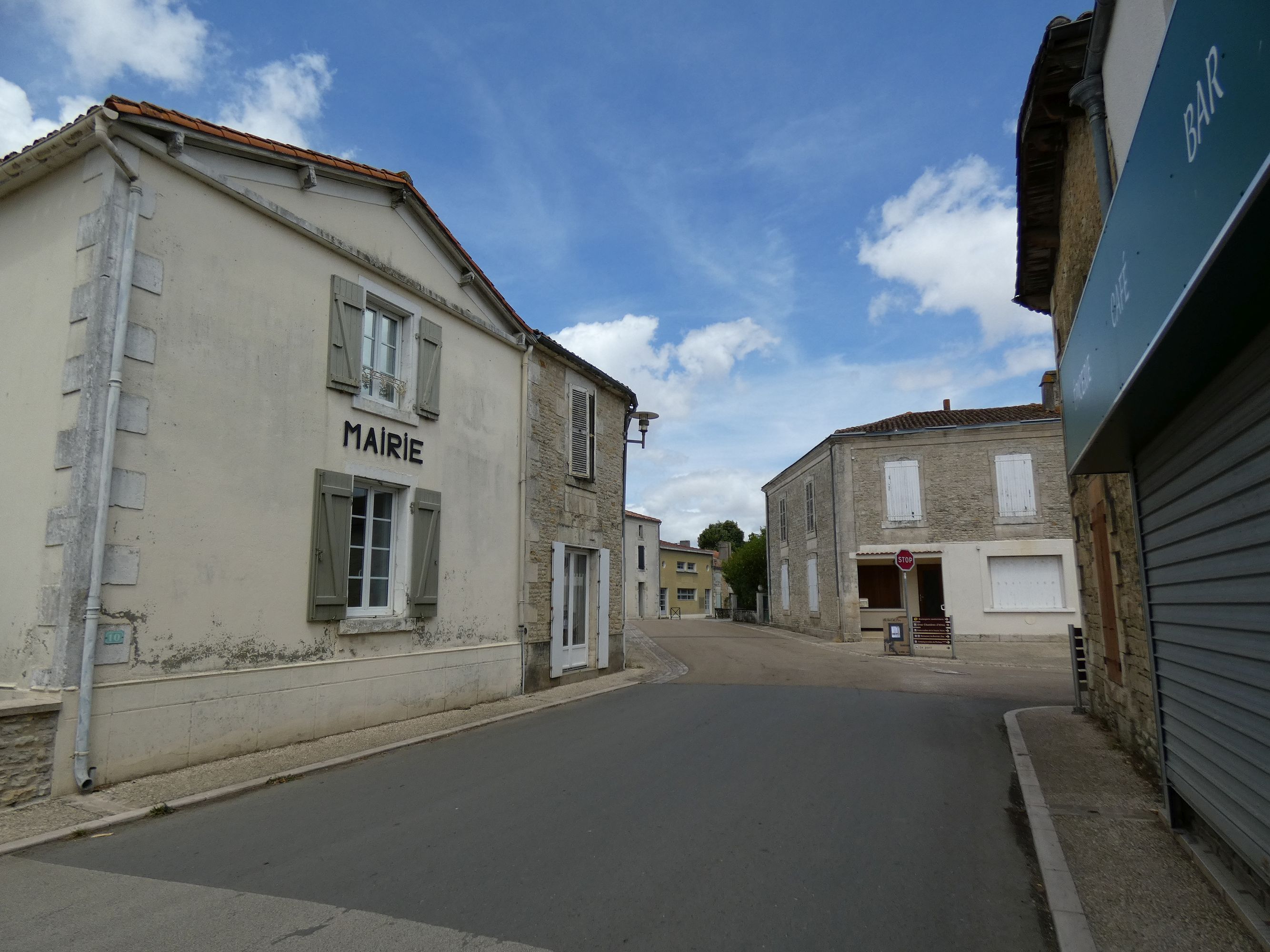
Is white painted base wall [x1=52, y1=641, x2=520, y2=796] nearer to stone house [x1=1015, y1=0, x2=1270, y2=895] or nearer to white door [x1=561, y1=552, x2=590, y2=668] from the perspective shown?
white door [x1=561, y1=552, x2=590, y2=668]

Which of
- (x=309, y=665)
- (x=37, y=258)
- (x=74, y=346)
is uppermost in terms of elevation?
(x=37, y=258)

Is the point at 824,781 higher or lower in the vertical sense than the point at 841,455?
lower

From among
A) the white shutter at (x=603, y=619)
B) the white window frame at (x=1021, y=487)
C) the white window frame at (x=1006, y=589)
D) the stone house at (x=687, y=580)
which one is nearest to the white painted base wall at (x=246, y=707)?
the white shutter at (x=603, y=619)

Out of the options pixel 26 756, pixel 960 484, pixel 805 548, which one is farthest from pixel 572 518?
pixel 805 548

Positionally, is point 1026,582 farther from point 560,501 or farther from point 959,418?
point 560,501

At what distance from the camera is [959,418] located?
81.7 feet

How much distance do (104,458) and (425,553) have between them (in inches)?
156

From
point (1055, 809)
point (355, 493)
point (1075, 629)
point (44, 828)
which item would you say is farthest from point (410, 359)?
point (1075, 629)

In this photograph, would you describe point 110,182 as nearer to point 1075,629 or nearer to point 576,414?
point 576,414

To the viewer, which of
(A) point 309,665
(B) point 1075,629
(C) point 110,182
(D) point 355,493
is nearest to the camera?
(C) point 110,182

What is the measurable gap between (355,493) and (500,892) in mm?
5988

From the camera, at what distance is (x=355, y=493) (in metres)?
9.00

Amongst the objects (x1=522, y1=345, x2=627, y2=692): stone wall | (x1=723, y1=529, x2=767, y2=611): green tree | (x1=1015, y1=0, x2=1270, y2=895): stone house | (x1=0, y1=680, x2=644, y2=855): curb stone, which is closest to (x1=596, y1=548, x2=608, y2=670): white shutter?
(x1=522, y1=345, x2=627, y2=692): stone wall

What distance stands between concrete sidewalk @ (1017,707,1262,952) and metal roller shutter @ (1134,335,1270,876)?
30cm
